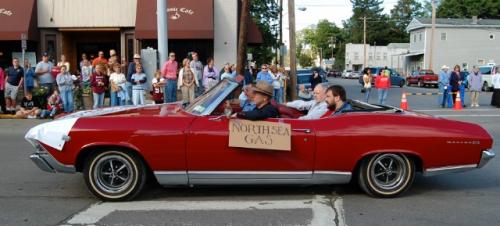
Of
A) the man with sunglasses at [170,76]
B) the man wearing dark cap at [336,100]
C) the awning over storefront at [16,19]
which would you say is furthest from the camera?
the awning over storefront at [16,19]

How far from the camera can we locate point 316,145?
221 inches

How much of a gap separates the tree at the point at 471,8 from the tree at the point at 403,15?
2770 cm

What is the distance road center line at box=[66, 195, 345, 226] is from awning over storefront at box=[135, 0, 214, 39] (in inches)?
579

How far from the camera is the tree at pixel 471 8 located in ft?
243

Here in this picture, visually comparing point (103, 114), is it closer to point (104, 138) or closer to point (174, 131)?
point (104, 138)

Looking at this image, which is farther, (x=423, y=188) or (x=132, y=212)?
(x=423, y=188)

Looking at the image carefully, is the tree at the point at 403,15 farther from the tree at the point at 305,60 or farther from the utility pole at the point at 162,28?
the utility pole at the point at 162,28

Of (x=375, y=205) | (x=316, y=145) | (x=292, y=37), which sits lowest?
(x=375, y=205)

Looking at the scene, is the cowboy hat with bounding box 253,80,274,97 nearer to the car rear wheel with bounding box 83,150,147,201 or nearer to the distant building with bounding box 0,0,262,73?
the car rear wheel with bounding box 83,150,147,201

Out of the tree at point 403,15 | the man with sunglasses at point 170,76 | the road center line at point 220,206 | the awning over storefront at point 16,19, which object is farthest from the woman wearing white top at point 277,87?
the tree at point 403,15

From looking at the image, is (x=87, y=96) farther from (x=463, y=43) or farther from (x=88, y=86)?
(x=463, y=43)

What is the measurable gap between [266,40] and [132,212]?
45000 millimetres

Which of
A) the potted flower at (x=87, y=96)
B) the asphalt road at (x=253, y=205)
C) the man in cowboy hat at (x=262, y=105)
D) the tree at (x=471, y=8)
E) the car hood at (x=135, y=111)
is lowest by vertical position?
the asphalt road at (x=253, y=205)

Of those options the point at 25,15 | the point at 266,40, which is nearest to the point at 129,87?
the point at 25,15
